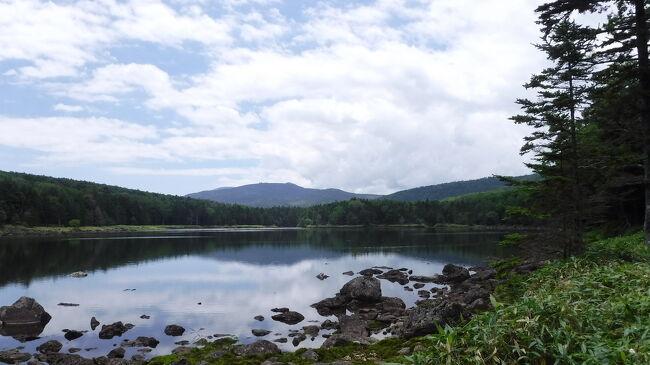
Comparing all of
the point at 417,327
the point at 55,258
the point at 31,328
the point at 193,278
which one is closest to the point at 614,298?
the point at 417,327

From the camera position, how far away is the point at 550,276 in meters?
20.3

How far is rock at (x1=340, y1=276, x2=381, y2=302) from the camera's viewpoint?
124 feet

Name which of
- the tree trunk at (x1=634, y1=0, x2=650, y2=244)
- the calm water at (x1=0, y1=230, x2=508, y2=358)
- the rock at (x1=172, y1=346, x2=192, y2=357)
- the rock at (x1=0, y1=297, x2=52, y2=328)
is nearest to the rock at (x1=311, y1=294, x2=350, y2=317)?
the calm water at (x1=0, y1=230, x2=508, y2=358)

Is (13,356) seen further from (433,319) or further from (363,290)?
(363,290)

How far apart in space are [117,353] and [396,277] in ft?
115

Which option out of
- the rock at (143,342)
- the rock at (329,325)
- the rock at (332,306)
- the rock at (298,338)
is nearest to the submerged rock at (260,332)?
the rock at (298,338)

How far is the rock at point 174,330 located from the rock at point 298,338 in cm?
793

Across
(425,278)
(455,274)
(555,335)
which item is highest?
(555,335)

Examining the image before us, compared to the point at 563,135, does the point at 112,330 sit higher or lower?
lower

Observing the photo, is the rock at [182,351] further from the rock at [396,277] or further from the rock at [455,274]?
the rock at [455,274]

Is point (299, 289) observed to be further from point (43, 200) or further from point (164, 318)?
point (43, 200)

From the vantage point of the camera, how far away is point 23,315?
102 feet

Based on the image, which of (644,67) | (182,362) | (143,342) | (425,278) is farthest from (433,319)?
(425,278)

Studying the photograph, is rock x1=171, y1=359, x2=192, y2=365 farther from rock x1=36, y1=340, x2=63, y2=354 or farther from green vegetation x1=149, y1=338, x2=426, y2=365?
rock x1=36, y1=340, x2=63, y2=354
